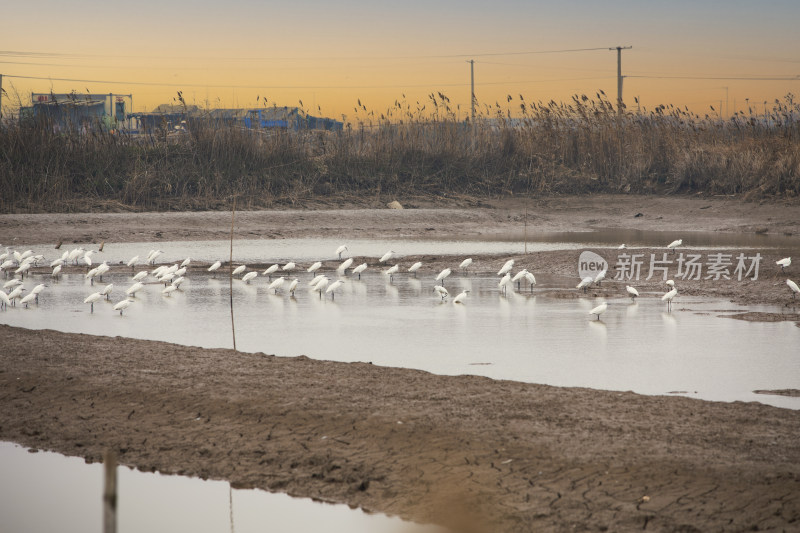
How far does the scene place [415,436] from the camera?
20.3ft

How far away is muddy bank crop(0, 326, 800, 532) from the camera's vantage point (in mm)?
5117

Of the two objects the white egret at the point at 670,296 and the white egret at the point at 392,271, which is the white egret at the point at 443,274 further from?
the white egret at the point at 670,296

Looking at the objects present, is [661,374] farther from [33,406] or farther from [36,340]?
[36,340]

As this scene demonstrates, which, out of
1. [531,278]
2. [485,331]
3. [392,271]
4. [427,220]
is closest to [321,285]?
[392,271]

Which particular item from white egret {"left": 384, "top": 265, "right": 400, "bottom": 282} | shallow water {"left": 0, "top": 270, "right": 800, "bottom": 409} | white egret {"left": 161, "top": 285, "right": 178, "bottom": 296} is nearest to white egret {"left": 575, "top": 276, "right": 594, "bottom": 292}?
shallow water {"left": 0, "top": 270, "right": 800, "bottom": 409}

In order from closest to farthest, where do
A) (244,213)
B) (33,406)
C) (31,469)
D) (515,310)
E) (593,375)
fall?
1. (31,469)
2. (33,406)
3. (593,375)
4. (515,310)
5. (244,213)

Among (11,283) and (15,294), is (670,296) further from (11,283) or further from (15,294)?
(11,283)

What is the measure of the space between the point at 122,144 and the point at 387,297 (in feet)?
60.4

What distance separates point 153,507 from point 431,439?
1.79 metres

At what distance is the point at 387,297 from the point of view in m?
13.7

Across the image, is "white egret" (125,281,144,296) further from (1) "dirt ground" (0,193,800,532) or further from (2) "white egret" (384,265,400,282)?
(2) "white egret" (384,265,400,282)

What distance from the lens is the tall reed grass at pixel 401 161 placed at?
27141 mm

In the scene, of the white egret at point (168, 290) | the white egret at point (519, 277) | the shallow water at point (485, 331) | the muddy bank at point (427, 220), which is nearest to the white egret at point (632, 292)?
the shallow water at point (485, 331)

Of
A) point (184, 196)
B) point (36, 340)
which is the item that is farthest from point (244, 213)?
point (36, 340)
